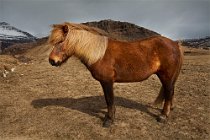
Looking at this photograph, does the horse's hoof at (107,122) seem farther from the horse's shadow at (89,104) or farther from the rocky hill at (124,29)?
the rocky hill at (124,29)

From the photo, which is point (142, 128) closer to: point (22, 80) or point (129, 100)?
point (129, 100)

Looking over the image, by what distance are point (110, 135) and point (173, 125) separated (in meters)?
1.47

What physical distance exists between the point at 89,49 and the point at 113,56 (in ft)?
1.81

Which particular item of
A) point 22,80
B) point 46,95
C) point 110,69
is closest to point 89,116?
point 110,69

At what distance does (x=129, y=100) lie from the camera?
9195 mm

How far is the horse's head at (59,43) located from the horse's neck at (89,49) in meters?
0.26

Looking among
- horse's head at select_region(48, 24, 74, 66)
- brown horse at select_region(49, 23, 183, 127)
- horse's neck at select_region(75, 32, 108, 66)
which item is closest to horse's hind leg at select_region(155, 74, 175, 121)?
brown horse at select_region(49, 23, 183, 127)

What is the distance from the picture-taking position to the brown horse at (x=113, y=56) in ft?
23.2

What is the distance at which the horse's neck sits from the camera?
7129 mm

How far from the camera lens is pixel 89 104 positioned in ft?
29.4

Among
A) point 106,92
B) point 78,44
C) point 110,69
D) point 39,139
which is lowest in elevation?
point 39,139

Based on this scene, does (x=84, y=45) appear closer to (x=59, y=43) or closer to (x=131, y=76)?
(x=59, y=43)

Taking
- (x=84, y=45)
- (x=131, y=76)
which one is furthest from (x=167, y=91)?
(x=84, y=45)

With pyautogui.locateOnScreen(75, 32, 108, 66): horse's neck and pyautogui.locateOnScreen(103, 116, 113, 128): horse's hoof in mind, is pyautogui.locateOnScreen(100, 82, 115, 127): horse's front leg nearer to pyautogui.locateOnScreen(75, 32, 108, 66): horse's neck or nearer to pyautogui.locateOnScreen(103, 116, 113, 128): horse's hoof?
pyautogui.locateOnScreen(103, 116, 113, 128): horse's hoof
